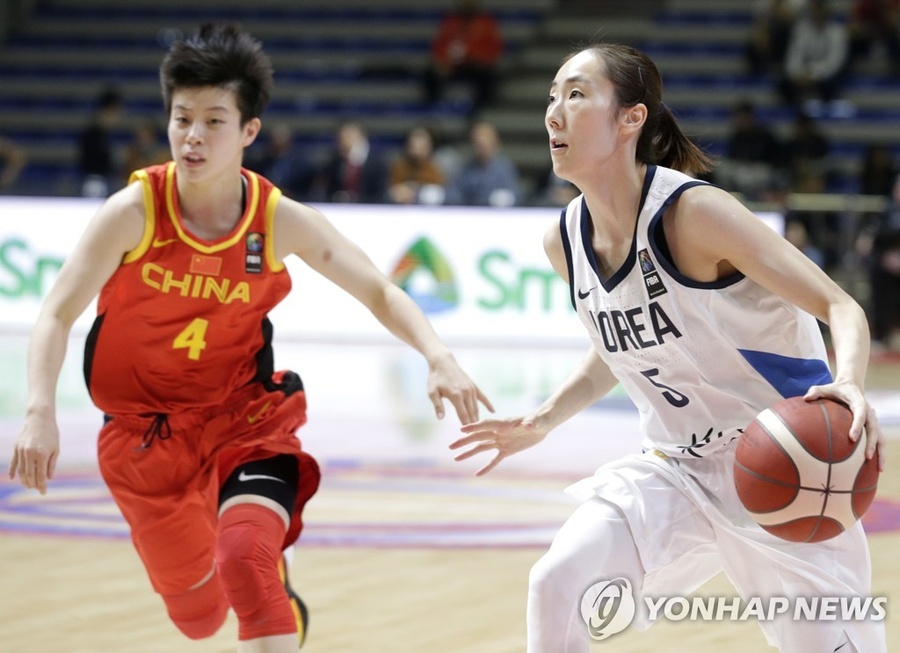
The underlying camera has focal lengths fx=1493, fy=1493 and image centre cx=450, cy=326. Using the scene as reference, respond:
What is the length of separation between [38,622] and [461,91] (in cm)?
1311

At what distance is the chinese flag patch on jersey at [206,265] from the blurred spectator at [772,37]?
518 inches

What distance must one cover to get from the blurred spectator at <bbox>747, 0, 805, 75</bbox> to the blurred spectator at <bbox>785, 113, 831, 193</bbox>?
65.4 inches

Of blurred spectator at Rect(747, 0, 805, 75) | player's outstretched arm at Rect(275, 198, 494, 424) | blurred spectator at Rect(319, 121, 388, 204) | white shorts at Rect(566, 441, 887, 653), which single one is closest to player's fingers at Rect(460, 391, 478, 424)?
player's outstretched arm at Rect(275, 198, 494, 424)

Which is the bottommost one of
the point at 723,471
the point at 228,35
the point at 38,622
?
the point at 38,622

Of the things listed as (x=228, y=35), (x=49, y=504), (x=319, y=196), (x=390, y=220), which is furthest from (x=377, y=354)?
(x=228, y=35)

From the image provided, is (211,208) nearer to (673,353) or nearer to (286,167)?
(673,353)

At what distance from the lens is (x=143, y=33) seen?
66.2 feet

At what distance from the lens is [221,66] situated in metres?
3.91

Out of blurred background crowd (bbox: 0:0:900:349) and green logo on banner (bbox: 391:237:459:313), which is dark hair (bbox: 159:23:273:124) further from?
blurred background crowd (bbox: 0:0:900:349)

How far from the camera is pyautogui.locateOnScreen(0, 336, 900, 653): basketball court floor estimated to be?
4660mm

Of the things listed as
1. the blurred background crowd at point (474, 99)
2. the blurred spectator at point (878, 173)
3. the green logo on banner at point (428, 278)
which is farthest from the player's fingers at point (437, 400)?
the blurred spectator at point (878, 173)

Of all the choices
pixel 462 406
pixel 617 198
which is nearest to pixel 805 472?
pixel 617 198

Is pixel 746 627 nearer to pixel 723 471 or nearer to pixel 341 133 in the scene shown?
pixel 723 471

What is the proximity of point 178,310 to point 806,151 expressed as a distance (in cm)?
1156
